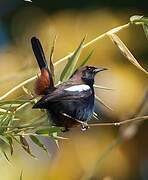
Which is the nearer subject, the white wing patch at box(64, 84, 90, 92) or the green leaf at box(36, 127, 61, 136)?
the green leaf at box(36, 127, 61, 136)

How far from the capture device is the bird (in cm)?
153

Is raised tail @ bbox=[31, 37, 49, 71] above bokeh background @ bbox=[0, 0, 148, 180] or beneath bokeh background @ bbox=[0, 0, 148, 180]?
above

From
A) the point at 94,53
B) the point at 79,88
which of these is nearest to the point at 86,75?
the point at 79,88

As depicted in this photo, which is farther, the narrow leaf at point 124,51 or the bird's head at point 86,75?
the bird's head at point 86,75

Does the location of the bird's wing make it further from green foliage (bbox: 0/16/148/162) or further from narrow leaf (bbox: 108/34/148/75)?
narrow leaf (bbox: 108/34/148/75)

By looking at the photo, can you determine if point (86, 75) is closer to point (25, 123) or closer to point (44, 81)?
point (44, 81)

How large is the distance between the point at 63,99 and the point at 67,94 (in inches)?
0.6

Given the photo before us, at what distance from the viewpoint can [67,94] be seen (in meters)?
1.59

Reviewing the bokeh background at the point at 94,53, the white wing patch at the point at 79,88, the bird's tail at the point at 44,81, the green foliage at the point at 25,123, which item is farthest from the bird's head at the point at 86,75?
the bokeh background at the point at 94,53

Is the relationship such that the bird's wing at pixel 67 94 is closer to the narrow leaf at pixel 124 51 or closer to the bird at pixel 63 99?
the bird at pixel 63 99

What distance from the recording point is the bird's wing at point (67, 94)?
1.49 meters

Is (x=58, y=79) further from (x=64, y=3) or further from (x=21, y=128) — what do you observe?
(x=64, y=3)

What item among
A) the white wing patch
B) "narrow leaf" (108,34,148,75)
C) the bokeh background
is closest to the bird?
the white wing patch

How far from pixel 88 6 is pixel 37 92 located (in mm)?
3851
